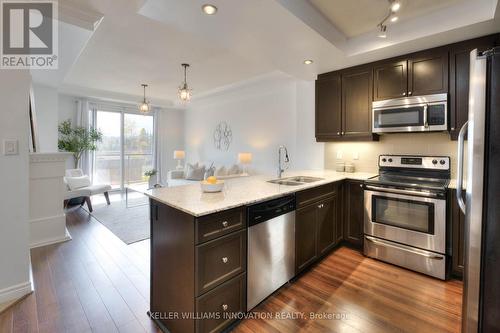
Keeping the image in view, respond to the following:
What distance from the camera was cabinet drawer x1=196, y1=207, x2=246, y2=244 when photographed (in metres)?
1.49

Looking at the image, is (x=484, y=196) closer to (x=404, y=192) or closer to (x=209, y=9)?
(x=404, y=192)

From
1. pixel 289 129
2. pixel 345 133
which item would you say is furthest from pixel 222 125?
pixel 345 133

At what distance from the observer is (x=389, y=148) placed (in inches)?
129

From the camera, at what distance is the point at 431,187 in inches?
93.8

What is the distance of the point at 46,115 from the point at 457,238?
700cm

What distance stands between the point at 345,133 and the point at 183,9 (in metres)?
2.49

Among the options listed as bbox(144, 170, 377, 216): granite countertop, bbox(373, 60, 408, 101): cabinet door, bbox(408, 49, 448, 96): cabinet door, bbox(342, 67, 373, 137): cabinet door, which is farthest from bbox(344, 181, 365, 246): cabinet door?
bbox(408, 49, 448, 96): cabinet door

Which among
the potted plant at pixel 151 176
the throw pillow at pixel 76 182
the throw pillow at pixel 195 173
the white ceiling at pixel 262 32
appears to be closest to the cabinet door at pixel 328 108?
the white ceiling at pixel 262 32

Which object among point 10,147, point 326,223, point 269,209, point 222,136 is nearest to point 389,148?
point 326,223

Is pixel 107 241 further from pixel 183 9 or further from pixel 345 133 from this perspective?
pixel 345 133

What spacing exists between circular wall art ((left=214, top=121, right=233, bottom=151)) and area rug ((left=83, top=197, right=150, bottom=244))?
234 centimetres

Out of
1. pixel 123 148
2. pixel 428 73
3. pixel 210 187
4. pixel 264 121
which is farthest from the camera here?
pixel 123 148

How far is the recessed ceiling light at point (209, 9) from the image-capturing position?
1.92 meters

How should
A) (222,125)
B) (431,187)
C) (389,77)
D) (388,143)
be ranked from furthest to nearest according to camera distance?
(222,125)
(388,143)
(389,77)
(431,187)
